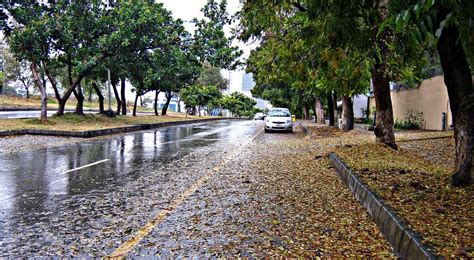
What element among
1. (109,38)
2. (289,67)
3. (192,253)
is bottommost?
(192,253)

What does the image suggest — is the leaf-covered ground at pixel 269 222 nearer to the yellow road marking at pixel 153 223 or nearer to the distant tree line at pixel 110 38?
the yellow road marking at pixel 153 223

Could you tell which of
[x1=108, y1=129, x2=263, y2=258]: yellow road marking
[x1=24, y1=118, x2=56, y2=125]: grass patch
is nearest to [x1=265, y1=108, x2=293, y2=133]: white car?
[x1=24, y1=118, x2=56, y2=125]: grass patch

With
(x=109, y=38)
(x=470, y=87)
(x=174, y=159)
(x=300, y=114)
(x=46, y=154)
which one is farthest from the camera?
(x=300, y=114)

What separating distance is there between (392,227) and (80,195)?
15.9 feet

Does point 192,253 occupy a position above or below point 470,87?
below

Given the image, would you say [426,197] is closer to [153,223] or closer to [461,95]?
[461,95]

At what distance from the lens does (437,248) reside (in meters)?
3.59

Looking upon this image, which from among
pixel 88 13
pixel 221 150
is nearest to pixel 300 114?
pixel 88 13

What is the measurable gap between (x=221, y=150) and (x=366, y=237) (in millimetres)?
9504

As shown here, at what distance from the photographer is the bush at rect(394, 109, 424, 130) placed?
77.8ft

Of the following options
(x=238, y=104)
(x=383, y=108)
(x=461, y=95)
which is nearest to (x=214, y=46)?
(x=383, y=108)

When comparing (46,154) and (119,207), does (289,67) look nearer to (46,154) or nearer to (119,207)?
(119,207)

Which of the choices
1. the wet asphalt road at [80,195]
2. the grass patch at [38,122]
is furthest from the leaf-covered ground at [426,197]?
the grass patch at [38,122]

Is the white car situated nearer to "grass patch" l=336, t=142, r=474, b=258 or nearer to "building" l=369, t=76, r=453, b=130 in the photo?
"building" l=369, t=76, r=453, b=130
